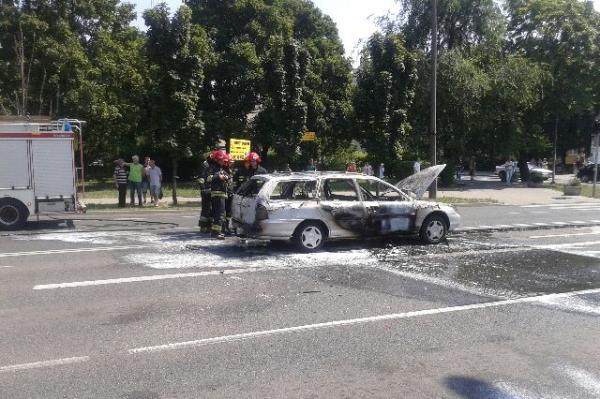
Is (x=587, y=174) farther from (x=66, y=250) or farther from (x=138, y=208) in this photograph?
(x=66, y=250)

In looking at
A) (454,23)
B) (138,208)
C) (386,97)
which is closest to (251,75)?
(386,97)

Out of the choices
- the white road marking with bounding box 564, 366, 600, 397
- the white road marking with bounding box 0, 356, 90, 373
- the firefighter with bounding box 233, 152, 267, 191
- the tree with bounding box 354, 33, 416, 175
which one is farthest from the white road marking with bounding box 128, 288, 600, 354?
the tree with bounding box 354, 33, 416, 175

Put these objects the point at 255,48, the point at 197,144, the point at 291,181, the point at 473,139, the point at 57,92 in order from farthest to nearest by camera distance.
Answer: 1. the point at 473,139
2. the point at 255,48
3. the point at 57,92
4. the point at 197,144
5. the point at 291,181

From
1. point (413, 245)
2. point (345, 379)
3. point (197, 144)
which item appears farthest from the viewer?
point (197, 144)

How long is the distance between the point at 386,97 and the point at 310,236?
53.4ft

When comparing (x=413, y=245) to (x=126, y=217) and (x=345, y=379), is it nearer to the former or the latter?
(x=345, y=379)

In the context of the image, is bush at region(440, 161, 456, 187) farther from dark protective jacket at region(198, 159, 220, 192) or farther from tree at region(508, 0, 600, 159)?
dark protective jacket at region(198, 159, 220, 192)

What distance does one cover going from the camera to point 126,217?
17.0 meters

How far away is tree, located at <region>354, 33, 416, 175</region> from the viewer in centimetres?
2619

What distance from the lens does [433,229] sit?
12.1 metres

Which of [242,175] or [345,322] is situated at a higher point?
[242,175]

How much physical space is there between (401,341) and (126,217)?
12.6m

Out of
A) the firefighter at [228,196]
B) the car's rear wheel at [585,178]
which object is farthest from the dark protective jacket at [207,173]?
the car's rear wheel at [585,178]

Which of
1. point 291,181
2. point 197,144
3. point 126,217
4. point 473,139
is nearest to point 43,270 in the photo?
point 291,181
